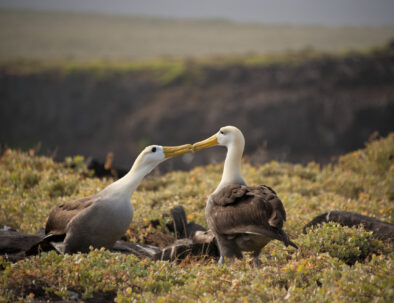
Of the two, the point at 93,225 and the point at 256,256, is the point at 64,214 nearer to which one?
the point at 93,225

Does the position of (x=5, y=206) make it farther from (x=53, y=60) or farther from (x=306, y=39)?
(x=306, y=39)

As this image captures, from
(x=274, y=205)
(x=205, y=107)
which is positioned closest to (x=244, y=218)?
(x=274, y=205)

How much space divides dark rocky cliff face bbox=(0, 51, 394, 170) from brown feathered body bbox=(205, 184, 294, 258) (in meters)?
36.1

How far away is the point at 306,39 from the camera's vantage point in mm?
79500

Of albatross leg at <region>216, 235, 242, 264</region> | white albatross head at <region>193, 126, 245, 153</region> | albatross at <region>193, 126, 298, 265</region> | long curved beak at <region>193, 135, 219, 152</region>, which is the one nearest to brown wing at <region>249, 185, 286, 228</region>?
albatross at <region>193, 126, 298, 265</region>

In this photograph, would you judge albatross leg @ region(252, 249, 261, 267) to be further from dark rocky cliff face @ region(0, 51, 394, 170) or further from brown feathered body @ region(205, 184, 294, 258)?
dark rocky cliff face @ region(0, 51, 394, 170)

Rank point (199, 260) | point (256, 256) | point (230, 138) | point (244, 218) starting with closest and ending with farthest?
1. point (244, 218)
2. point (256, 256)
3. point (199, 260)
4. point (230, 138)

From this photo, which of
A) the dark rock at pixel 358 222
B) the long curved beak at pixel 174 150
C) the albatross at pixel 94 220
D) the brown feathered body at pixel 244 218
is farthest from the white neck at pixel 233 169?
the dark rock at pixel 358 222

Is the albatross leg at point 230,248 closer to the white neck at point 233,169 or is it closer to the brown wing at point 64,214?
the white neck at point 233,169

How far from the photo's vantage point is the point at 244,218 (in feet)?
19.2

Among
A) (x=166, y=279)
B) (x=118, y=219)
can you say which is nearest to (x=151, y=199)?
(x=118, y=219)

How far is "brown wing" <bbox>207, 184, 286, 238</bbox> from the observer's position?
572cm

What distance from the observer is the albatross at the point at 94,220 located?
20.3ft

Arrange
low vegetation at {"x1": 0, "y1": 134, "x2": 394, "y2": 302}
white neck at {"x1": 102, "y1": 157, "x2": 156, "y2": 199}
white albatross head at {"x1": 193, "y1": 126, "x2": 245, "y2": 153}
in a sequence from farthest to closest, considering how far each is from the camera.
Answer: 1. white albatross head at {"x1": 193, "y1": 126, "x2": 245, "y2": 153}
2. white neck at {"x1": 102, "y1": 157, "x2": 156, "y2": 199}
3. low vegetation at {"x1": 0, "y1": 134, "x2": 394, "y2": 302}
